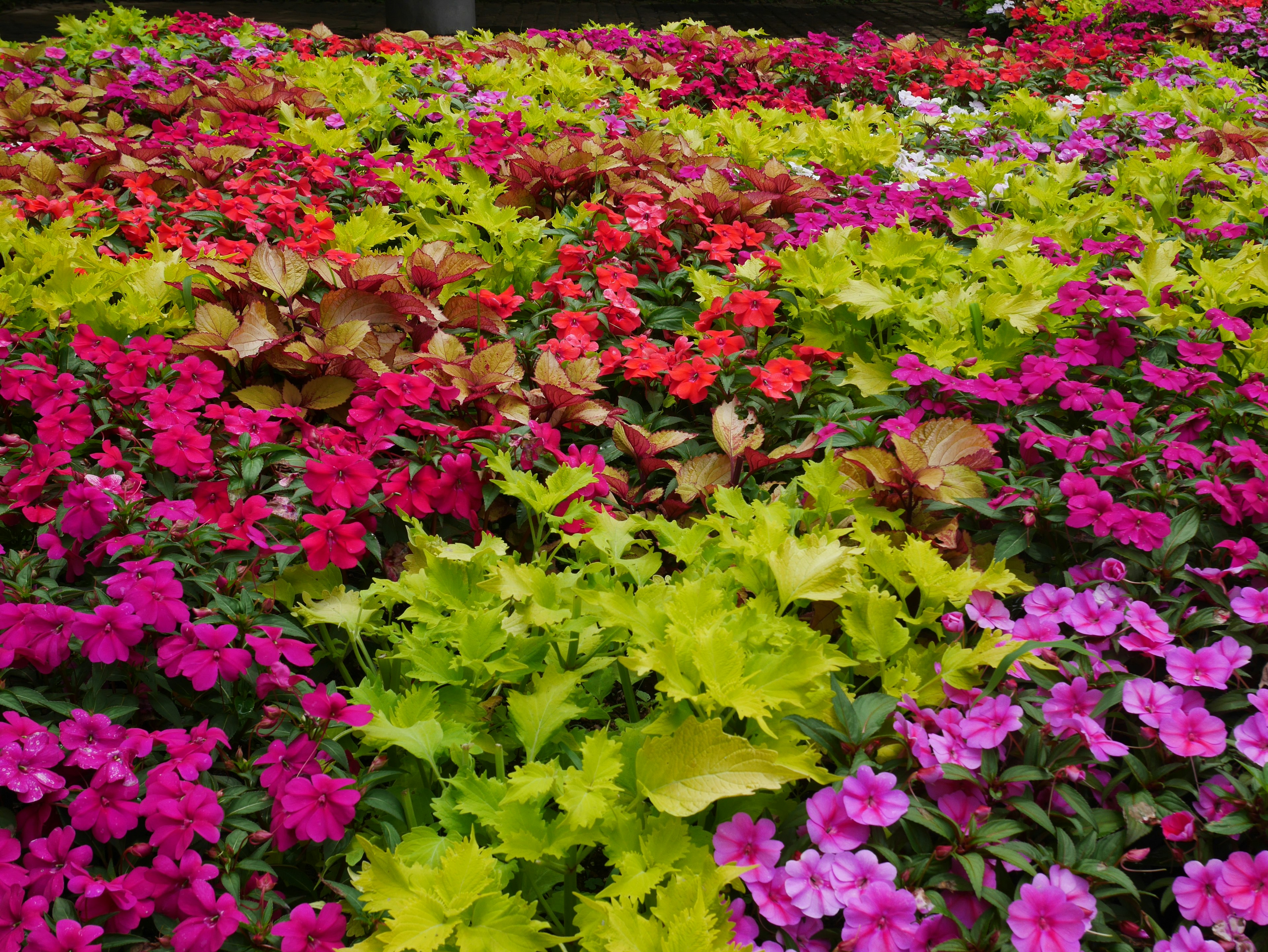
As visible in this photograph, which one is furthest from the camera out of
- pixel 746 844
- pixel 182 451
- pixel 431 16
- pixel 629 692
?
pixel 431 16

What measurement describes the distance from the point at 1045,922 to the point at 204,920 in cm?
112

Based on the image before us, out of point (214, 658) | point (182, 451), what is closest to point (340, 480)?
point (182, 451)

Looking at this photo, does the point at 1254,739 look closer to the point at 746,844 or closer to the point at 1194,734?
the point at 1194,734

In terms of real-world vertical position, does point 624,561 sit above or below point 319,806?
above

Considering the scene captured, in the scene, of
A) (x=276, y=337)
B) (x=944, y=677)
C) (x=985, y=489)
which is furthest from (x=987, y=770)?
(x=276, y=337)

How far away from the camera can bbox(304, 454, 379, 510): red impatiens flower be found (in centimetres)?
172

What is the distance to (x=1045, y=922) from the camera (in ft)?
3.74

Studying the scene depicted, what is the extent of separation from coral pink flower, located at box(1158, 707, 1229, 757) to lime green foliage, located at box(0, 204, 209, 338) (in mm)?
2362

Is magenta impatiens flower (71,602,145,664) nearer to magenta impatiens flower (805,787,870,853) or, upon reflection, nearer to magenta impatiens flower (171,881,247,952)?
magenta impatiens flower (171,881,247,952)

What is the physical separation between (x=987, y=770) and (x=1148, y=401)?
129cm

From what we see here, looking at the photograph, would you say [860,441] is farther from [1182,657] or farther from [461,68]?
[461,68]

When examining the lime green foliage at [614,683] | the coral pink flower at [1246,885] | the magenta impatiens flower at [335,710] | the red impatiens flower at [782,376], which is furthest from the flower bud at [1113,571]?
the magenta impatiens flower at [335,710]

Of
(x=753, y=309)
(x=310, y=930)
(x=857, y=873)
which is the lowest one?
(x=310, y=930)

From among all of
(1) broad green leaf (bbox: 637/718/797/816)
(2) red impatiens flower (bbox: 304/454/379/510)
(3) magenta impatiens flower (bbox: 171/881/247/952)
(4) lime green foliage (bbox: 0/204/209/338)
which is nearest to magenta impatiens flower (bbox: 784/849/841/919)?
(1) broad green leaf (bbox: 637/718/797/816)
